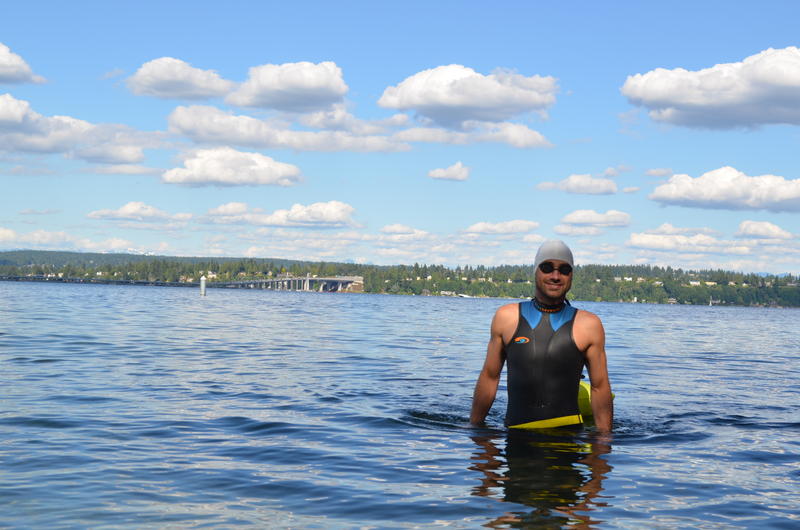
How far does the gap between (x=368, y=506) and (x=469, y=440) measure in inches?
161

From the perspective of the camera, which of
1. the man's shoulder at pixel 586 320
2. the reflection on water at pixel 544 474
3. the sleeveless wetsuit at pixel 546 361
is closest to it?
the reflection on water at pixel 544 474

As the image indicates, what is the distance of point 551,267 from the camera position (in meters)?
9.94

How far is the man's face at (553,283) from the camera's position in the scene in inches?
392

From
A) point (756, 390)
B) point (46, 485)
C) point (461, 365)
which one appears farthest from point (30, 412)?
point (756, 390)

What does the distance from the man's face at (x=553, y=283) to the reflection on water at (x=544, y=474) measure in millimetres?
2191

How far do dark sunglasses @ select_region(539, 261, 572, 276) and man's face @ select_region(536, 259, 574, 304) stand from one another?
0.02 m

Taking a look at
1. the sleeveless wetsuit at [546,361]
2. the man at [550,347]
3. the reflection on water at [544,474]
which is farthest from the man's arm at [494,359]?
the reflection on water at [544,474]

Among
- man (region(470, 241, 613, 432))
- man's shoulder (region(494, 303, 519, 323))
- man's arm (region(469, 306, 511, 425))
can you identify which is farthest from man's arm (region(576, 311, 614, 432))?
man's arm (region(469, 306, 511, 425))

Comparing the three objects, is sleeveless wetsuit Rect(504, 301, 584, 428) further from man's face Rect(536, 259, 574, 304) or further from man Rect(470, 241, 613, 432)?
man's face Rect(536, 259, 574, 304)

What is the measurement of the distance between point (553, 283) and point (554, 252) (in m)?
0.42

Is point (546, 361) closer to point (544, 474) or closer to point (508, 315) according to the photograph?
point (508, 315)

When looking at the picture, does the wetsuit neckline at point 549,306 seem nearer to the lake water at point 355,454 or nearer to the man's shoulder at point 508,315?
the man's shoulder at point 508,315

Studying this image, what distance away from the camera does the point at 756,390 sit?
22516 millimetres

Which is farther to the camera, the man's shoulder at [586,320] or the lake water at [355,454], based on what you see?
the man's shoulder at [586,320]
